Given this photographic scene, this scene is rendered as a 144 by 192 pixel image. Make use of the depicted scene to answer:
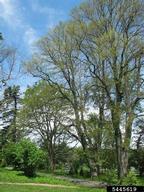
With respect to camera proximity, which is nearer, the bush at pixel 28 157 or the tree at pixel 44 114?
the bush at pixel 28 157

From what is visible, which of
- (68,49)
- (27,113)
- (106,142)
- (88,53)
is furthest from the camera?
(27,113)

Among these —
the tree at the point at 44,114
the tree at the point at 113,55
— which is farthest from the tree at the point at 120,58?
the tree at the point at 44,114

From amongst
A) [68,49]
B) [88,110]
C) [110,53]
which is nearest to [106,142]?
[88,110]

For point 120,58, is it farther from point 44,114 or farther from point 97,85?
point 44,114

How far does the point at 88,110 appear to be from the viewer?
38719mm

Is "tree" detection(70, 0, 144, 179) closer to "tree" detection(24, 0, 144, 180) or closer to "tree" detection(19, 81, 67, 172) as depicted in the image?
"tree" detection(24, 0, 144, 180)

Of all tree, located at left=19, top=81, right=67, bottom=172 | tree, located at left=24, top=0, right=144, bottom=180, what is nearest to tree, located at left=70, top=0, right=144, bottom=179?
tree, located at left=24, top=0, right=144, bottom=180

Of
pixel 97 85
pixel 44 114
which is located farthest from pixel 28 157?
pixel 44 114

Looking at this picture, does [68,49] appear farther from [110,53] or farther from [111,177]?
[111,177]

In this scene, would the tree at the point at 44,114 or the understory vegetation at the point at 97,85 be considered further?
the tree at the point at 44,114

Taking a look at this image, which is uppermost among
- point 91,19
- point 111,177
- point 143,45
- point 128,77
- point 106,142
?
point 91,19

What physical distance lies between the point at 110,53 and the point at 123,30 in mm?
2549

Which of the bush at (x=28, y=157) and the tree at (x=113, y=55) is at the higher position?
the tree at (x=113, y=55)

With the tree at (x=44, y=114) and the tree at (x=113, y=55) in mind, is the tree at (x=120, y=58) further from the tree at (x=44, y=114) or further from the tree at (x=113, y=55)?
the tree at (x=44, y=114)
